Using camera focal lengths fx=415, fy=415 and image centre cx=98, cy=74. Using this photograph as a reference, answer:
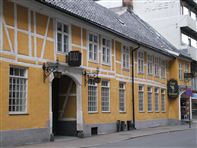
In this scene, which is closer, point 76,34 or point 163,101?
point 76,34

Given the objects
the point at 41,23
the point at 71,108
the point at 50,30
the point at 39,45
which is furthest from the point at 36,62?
the point at 71,108

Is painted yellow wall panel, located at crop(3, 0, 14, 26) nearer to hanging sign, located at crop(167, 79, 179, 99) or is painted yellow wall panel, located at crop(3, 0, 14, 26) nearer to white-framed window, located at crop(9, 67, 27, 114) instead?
white-framed window, located at crop(9, 67, 27, 114)

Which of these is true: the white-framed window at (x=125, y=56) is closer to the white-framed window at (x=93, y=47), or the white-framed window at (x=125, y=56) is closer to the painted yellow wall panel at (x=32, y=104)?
the white-framed window at (x=93, y=47)

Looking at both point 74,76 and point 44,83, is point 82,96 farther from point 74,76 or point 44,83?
point 44,83

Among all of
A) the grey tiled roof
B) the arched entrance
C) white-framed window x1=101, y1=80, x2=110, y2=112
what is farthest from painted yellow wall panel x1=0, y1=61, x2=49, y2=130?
white-framed window x1=101, y1=80, x2=110, y2=112

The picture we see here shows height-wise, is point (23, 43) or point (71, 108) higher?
point (23, 43)

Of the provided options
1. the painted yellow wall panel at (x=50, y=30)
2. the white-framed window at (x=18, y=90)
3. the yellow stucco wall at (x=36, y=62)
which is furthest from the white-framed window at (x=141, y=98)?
the white-framed window at (x=18, y=90)

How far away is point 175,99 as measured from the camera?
3831cm

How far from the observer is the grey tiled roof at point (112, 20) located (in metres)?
22.2

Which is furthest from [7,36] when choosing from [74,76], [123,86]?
[123,86]

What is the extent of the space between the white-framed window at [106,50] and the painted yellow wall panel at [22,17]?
801cm

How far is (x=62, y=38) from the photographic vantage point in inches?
824

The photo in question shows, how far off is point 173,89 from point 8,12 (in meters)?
23.5

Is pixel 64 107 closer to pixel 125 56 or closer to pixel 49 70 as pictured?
pixel 49 70
